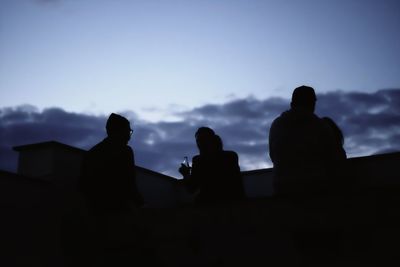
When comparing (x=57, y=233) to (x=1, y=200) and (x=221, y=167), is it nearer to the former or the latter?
(x=1, y=200)

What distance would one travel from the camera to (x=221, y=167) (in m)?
3.40

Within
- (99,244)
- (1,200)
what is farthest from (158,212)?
(1,200)

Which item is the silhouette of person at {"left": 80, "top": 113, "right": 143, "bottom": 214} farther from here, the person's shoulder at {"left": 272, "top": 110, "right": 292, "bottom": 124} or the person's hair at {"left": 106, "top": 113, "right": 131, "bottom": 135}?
the person's shoulder at {"left": 272, "top": 110, "right": 292, "bottom": 124}

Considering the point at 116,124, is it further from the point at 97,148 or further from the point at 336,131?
the point at 336,131

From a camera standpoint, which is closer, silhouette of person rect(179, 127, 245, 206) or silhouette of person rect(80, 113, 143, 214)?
silhouette of person rect(80, 113, 143, 214)

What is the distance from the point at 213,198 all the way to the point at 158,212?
1388 millimetres

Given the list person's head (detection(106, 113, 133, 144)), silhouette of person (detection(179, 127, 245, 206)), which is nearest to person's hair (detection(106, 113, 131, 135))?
person's head (detection(106, 113, 133, 144))

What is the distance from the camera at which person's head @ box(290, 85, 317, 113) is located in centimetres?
271

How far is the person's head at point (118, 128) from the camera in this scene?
302 centimetres

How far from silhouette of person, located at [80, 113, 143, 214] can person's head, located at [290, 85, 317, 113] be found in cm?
126

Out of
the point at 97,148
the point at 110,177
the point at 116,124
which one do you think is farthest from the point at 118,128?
the point at 110,177

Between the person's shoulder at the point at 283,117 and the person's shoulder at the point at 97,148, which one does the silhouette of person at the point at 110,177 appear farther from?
the person's shoulder at the point at 283,117

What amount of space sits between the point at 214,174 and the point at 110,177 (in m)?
1.01

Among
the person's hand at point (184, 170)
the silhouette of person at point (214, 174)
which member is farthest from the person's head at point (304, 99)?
the person's hand at point (184, 170)
